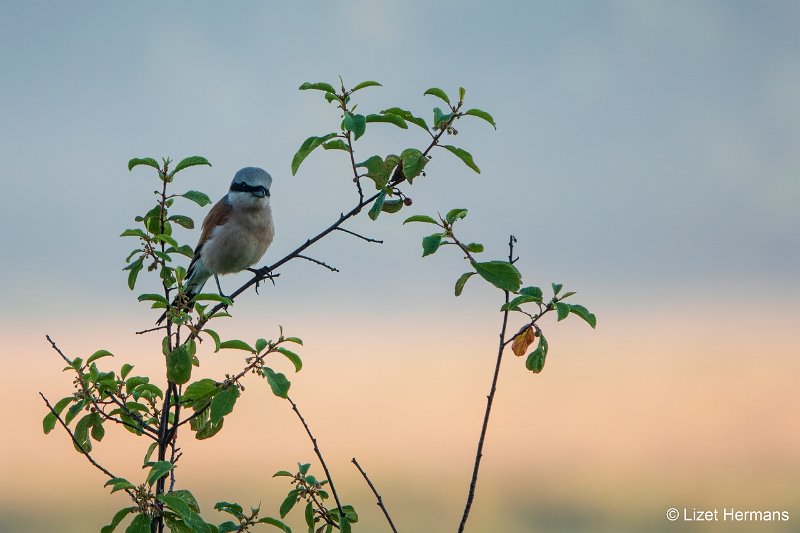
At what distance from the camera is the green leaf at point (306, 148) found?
4.10 meters

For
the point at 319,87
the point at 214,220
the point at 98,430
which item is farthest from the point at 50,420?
the point at 214,220

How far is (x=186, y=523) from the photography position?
325cm

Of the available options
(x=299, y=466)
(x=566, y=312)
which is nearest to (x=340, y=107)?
(x=566, y=312)

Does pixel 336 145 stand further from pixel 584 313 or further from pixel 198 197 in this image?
pixel 584 313

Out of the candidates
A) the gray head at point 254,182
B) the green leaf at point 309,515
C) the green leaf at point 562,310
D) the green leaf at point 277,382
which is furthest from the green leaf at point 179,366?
the gray head at point 254,182

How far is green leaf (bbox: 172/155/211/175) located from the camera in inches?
171

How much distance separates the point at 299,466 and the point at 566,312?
1.68m

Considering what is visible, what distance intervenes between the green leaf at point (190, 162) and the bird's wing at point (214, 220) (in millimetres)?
2972

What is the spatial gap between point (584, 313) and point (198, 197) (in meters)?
2.26

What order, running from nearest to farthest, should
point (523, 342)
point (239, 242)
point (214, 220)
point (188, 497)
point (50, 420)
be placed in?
point (188, 497) < point (523, 342) < point (50, 420) < point (239, 242) < point (214, 220)

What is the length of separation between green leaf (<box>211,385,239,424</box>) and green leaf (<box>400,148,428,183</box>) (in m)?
1.36

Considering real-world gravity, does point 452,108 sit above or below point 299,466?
above

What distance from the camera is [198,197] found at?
436 centimetres

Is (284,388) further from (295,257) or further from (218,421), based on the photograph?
(295,257)
